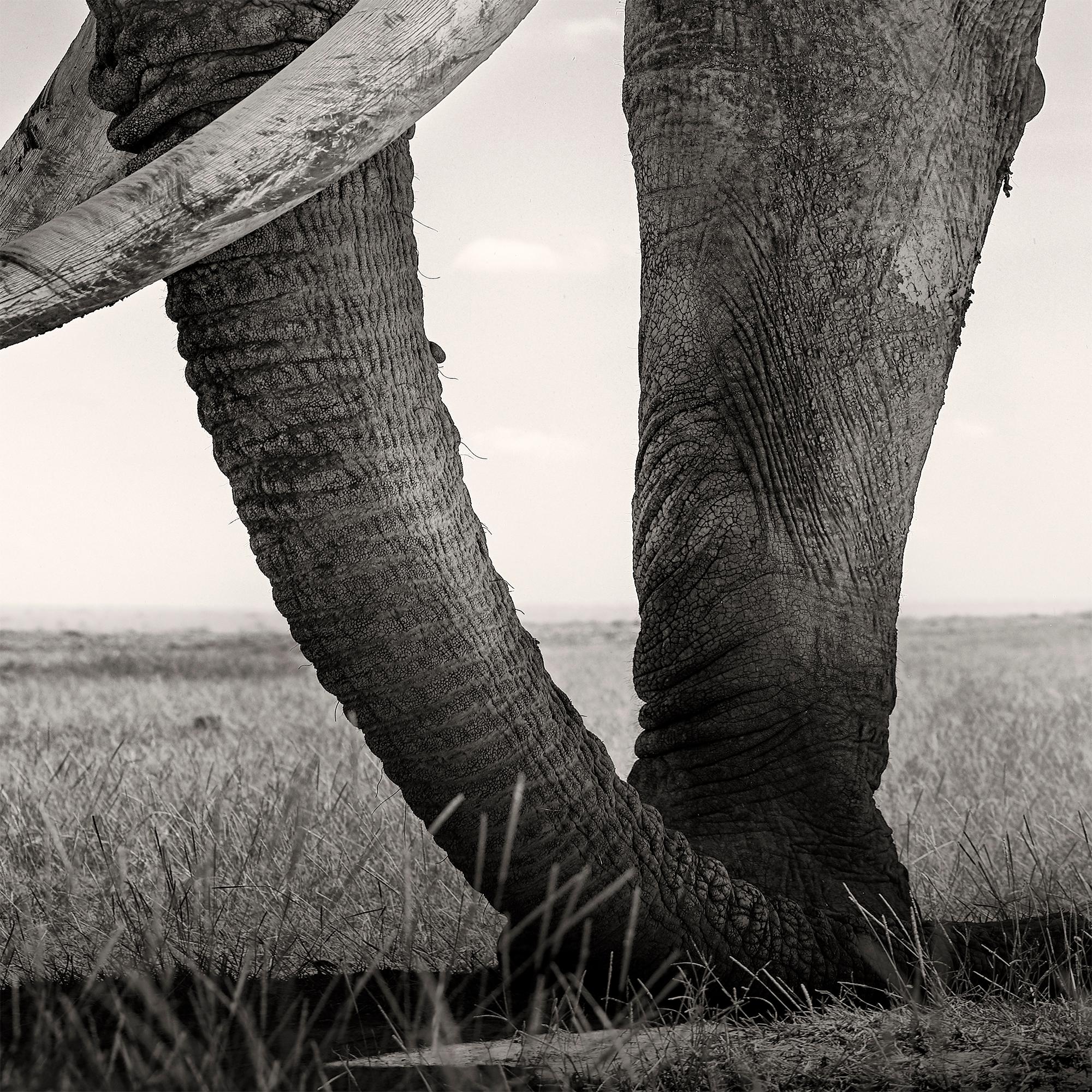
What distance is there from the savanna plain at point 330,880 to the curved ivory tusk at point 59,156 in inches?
46.9

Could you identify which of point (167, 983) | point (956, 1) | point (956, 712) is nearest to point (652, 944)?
point (167, 983)

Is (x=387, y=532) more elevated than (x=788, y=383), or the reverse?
(x=788, y=383)

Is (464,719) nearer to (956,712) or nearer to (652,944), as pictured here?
(652,944)

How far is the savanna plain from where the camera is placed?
2080 millimetres

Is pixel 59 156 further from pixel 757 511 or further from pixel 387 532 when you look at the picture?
pixel 757 511

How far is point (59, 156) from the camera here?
273cm

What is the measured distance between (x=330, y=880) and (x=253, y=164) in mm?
2191

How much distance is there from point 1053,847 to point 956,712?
305 centimetres

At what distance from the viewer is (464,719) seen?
2.07 metres

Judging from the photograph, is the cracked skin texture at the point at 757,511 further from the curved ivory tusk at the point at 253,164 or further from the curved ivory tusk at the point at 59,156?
the curved ivory tusk at the point at 59,156

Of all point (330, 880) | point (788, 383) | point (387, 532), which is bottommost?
point (330, 880)

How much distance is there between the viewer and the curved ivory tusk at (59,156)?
273 centimetres

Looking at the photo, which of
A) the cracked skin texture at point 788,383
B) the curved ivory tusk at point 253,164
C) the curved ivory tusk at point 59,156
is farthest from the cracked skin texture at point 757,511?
the curved ivory tusk at point 59,156

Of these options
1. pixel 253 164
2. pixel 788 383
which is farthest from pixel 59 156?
pixel 788 383
